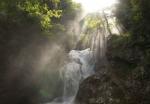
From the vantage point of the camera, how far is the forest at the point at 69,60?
17750mm

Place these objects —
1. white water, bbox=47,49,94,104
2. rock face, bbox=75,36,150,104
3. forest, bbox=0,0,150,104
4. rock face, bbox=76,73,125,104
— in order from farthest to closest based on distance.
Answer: white water, bbox=47,49,94,104
forest, bbox=0,0,150,104
rock face, bbox=76,73,125,104
rock face, bbox=75,36,150,104

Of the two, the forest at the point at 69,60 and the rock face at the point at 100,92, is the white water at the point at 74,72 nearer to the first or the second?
the forest at the point at 69,60

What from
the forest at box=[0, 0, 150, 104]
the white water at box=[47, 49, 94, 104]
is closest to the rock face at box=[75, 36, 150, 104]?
the forest at box=[0, 0, 150, 104]

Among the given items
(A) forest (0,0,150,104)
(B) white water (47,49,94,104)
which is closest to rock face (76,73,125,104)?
(A) forest (0,0,150,104)

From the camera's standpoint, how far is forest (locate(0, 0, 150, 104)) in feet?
58.2

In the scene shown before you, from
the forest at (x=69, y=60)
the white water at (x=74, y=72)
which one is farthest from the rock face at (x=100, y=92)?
the white water at (x=74, y=72)

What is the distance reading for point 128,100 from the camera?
16.6 metres

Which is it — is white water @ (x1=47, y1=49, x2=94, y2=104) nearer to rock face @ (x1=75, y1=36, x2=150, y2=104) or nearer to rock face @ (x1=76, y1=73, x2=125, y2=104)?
rock face @ (x1=76, y1=73, x2=125, y2=104)

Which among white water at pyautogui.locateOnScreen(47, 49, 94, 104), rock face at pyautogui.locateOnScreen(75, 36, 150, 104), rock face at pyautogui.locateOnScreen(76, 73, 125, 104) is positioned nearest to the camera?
rock face at pyautogui.locateOnScreen(75, 36, 150, 104)

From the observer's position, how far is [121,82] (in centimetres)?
1764

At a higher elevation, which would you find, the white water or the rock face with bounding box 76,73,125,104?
the white water

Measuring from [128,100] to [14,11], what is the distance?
11164mm

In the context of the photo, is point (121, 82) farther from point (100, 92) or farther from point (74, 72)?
point (74, 72)

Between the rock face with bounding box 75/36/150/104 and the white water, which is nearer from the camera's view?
the rock face with bounding box 75/36/150/104
